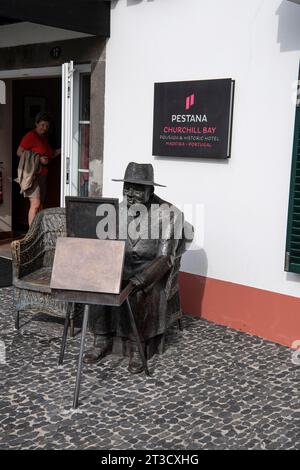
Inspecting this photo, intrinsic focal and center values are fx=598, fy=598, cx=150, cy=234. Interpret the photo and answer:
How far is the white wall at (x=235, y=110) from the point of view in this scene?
484 cm

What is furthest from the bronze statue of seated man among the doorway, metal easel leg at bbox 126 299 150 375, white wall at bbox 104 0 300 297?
the doorway

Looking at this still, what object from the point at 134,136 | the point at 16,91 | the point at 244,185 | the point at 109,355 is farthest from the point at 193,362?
the point at 16,91

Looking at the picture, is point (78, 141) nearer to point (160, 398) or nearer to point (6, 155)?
point (6, 155)

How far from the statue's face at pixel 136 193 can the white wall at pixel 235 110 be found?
1.08 m

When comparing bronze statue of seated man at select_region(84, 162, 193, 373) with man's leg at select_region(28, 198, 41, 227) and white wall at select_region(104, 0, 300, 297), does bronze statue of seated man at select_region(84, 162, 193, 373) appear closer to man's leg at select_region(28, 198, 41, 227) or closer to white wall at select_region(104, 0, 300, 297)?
white wall at select_region(104, 0, 300, 297)

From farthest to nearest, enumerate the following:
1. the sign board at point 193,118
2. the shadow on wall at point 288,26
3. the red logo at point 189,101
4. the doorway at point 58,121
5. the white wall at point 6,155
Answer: the white wall at point 6,155, the doorway at point 58,121, the red logo at point 189,101, the sign board at point 193,118, the shadow on wall at point 288,26

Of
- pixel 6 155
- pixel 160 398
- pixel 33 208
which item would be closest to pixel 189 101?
pixel 160 398

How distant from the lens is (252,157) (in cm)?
504

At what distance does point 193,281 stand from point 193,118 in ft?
4.95

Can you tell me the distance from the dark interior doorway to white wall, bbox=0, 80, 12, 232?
204mm

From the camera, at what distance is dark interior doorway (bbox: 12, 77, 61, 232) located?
365 inches

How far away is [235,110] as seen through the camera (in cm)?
514

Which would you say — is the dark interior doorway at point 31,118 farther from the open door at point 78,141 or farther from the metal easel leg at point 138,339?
the metal easel leg at point 138,339

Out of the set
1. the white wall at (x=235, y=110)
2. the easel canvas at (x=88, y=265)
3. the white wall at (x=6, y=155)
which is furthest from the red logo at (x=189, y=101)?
the white wall at (x=6, y=155)
